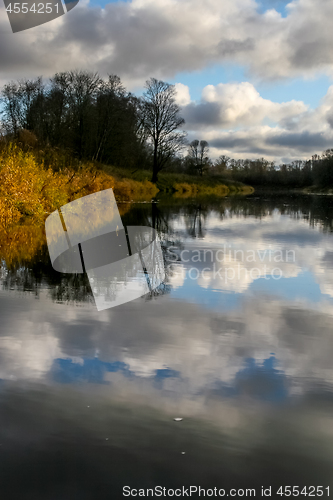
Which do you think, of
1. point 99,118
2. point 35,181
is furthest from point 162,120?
point 35,181

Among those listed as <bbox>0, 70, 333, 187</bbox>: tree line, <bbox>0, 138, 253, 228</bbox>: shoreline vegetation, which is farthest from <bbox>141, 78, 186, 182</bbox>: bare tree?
<bbox>0, 138, 253, 228</bbox>: shoreline vegetation

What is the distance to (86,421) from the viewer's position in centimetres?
356

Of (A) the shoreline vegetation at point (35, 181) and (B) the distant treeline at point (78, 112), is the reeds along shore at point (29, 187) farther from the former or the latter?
(B) the distant treeline at point (78, 112)

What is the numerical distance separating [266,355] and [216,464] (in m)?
2.01

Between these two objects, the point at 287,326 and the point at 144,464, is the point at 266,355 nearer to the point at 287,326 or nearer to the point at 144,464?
the point at 287,326

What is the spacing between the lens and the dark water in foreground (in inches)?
118

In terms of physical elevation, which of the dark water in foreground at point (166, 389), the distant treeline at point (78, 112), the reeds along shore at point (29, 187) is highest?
the distant treeline at point (78, 112)

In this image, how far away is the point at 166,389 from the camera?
13.5 feet

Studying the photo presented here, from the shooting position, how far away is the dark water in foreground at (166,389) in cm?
300

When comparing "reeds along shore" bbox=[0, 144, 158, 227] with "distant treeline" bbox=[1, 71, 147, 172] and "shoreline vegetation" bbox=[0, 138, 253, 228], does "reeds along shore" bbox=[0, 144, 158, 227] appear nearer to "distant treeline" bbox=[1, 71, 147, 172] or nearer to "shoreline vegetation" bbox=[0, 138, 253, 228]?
"shoreline vegetation" bbox=[0, 138, 253, 228]

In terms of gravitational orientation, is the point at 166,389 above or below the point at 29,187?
below

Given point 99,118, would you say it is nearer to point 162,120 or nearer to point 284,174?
point 162,120

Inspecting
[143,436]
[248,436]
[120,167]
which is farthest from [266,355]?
[120,167]

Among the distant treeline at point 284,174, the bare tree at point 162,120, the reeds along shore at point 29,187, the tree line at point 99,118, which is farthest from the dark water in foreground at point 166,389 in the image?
the distant treeline at point 284,174
